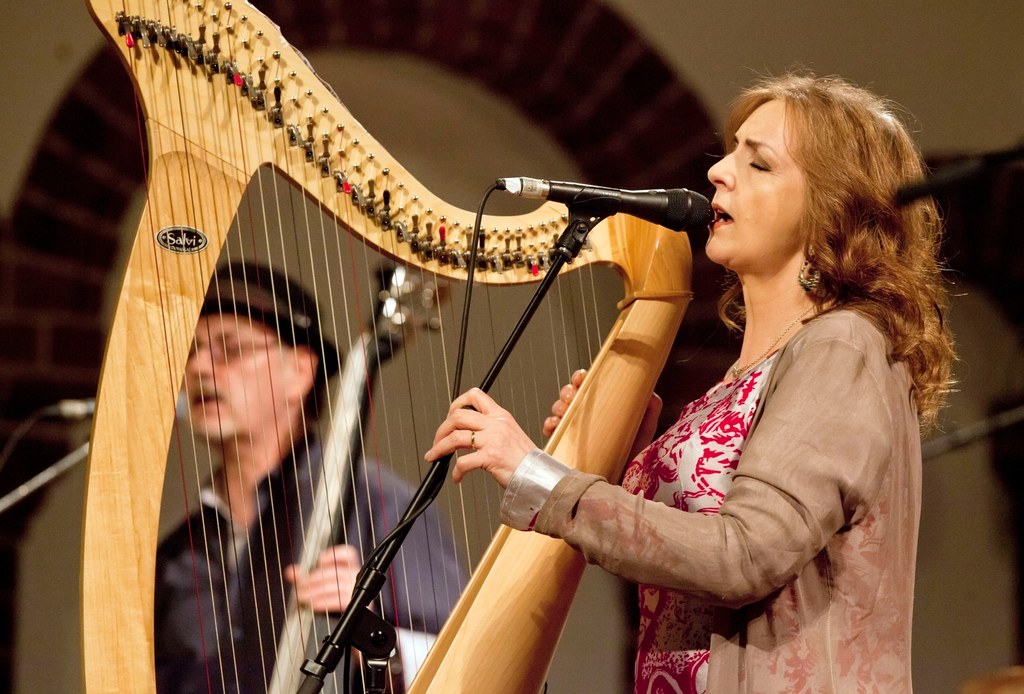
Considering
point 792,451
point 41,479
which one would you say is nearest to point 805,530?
point 792,451

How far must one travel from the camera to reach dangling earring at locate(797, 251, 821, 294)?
1243 millimetres

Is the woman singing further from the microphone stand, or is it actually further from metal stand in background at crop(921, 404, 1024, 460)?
metal stand in background at crop(921, 404, 1024, 460)

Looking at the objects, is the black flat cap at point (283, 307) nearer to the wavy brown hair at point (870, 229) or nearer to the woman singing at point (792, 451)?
the woman singing at point (792, 451)

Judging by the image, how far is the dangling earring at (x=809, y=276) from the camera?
1243 mm

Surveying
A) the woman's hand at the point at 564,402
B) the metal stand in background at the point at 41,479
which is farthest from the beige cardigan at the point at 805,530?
the metal stand in background at the point at 41,479

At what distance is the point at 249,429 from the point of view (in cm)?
205

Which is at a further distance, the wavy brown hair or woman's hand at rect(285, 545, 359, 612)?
woman's hand at rect(285, 545, 359, 612)

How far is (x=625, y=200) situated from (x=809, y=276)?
0.25m

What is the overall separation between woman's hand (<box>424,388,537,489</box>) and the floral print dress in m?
0.21

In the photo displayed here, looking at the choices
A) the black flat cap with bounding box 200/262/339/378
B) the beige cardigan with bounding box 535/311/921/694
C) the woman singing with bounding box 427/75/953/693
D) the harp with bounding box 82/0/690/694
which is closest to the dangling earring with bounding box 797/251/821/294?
the woman singing with bounding box 427/75/953/693

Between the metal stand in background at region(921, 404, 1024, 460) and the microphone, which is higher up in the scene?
the microphone

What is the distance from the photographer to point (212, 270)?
3.58 feet

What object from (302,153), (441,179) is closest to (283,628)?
(441,179)

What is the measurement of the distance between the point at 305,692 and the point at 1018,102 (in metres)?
2.12
